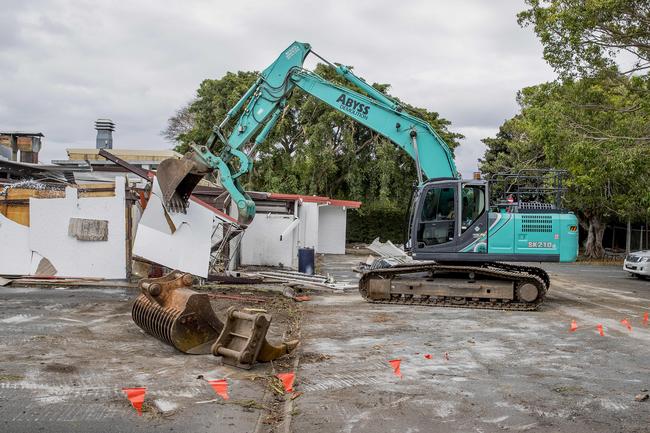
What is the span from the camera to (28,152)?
3141 cm

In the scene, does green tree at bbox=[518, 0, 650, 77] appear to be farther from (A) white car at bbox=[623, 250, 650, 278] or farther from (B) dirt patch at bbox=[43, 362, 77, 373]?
(B) dirt patch at bbox=[43, 362, 77, 373]

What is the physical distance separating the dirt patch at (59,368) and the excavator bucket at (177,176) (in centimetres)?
599

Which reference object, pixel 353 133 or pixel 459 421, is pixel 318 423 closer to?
pixel 459 421

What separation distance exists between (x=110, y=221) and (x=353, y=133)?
20.6 meters

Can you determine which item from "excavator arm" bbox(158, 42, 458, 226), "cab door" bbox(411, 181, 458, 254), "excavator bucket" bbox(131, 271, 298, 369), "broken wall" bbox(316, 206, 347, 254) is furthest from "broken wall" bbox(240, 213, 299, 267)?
"excavator bucket" bbox(131, 271, 298, 369)

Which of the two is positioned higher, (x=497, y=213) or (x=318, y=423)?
(x=497, y=213)

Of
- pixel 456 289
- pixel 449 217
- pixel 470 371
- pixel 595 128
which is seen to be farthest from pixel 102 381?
pixel 595 128

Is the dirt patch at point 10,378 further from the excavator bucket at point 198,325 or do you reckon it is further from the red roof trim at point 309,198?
the red roof trim at point 309,198

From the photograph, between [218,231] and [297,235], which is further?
[297,235]

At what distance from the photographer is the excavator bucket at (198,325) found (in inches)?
280

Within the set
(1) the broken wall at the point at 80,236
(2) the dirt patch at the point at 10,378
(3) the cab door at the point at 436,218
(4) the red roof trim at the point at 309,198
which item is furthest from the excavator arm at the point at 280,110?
(4) the red roof trim at the point at 309,198

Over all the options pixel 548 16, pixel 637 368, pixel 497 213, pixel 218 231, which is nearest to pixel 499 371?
pixel 637 368

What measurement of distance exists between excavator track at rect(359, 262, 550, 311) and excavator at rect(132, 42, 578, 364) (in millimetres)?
20

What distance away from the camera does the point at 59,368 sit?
6.93 m
